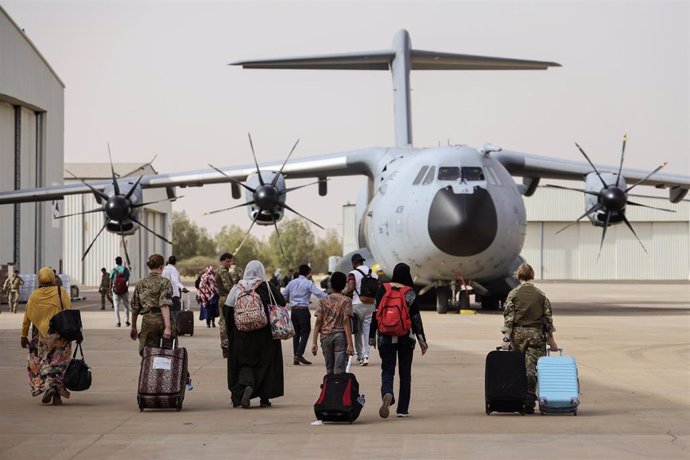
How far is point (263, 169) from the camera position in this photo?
3027cm

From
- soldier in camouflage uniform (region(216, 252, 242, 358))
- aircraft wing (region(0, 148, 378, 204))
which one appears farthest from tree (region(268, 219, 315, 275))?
soldier in camouflage uniform (region(216, 252, 242, 358))

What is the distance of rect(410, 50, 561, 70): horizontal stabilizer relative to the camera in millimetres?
29969

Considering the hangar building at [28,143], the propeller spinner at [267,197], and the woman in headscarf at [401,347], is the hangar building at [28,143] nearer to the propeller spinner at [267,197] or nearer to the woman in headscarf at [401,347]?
the propeller spinner at [267,197]

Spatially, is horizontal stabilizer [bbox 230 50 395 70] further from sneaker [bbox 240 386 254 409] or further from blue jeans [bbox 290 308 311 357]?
sneaker [bbox 240 386 254 409]

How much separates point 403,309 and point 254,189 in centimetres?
1809

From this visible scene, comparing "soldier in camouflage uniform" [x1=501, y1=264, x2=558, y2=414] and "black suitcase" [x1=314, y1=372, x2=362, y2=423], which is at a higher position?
"soldier in camouflage uniform" [x1=501, y1=264, x2=558, y2=414]

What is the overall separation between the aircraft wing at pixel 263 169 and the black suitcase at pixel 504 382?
63.1 feet

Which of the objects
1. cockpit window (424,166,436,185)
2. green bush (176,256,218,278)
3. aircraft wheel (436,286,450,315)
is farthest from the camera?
green bush (176,256,218,278)

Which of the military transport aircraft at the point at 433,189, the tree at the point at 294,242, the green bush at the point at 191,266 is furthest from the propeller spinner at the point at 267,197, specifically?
the tree at the point at 294,242

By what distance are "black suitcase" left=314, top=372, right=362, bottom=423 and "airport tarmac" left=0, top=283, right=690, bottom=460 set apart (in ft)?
0.38

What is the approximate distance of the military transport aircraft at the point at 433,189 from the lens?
24859 millimetres

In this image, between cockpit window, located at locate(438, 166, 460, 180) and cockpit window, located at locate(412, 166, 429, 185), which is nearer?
cockpit window, located at locate(438, 166, 460, 180)

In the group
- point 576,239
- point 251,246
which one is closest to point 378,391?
point 576,239

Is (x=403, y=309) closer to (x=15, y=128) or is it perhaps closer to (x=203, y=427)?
(x=203, y=427)
